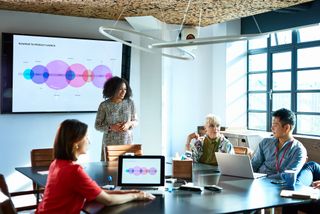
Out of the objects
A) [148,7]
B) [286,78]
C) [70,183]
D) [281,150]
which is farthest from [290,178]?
[286,78]

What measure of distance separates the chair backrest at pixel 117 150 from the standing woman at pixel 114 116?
0.28 m

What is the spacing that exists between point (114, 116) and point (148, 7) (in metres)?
1.40

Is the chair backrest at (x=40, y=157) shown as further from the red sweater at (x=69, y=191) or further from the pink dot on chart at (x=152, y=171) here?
the red sweater at (x=69, y=191)

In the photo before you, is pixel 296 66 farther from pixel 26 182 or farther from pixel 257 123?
pixel 26 182

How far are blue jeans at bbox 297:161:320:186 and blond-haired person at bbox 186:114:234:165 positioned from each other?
2.31ft

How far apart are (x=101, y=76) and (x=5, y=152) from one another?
5.13 feet

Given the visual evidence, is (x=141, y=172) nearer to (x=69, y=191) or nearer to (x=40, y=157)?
(x=69, y=191)

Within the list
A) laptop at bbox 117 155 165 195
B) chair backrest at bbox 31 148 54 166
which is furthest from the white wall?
laptop at bbox 117 155 165 195

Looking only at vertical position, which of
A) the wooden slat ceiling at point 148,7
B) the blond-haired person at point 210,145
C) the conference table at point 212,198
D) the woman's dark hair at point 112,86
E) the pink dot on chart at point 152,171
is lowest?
the conference table at point 212,198

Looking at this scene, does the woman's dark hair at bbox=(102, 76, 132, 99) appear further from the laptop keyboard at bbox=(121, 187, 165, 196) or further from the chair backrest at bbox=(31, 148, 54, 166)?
the laptop keyboard at bbox=(121, 187, 165, 196)

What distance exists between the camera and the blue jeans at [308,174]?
3089mm

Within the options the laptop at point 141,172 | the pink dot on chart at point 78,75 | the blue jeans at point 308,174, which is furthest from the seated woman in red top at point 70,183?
the pink dot on chart at point 78,75

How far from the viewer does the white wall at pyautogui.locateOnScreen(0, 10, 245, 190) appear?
5086 millimetres

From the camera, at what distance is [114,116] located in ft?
14.5
